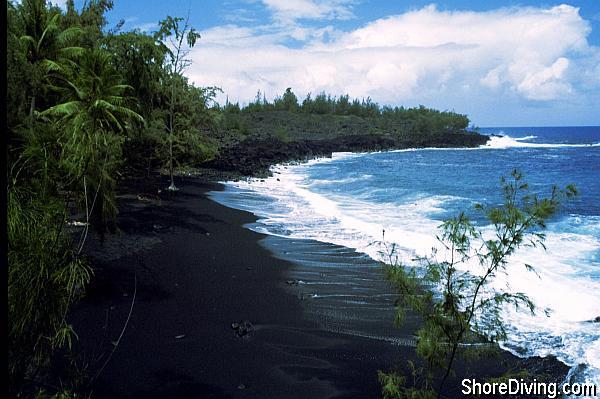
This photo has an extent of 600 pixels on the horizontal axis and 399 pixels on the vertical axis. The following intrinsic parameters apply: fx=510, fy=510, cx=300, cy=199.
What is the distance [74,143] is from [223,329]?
4173 mm

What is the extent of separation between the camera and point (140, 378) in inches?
272

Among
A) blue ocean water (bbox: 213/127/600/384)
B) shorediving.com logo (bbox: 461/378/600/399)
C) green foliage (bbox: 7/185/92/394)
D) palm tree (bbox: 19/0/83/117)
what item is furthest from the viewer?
palm tree (bbox: 19/0/83/117)

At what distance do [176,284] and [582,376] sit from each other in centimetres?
744

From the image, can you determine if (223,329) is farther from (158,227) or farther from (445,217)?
(445,217)

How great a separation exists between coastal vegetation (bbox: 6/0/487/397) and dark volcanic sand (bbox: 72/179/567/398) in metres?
0.79

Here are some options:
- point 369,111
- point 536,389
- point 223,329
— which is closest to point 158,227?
point 223,329

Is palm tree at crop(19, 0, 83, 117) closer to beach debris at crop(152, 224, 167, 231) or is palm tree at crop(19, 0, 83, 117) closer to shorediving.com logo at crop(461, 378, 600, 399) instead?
beach debris at crop(152, 224, 167, 231)

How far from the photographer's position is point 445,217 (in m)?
20.7

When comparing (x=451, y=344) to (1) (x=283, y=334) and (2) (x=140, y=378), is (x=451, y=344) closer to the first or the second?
(1) (x=283, y=334)

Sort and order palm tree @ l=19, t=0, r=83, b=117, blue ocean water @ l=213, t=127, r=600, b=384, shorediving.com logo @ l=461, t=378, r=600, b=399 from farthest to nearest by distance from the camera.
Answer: palm tree @ l=19, t=0, r=83, b=117 → blue ocean water @ l=213, t=127, r=600, b=384 → shorediving.com logo @ l=461, t=378, r=600, b=399

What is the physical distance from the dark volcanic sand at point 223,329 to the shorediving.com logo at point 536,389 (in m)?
0.21

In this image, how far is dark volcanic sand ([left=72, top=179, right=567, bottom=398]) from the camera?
688cm

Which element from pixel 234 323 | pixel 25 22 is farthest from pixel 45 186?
pixel 25 22

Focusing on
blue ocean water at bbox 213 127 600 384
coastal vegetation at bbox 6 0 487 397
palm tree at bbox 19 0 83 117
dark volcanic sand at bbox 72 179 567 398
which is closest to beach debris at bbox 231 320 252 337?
dark volcanic sand at bbox 72 179 567 398
